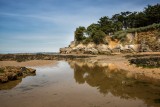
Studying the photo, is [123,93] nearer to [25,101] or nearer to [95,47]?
[25,101]

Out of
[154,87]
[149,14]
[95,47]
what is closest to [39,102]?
[154,87]

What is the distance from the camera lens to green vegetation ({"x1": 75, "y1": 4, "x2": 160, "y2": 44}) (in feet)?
199

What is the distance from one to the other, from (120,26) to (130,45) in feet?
71.6

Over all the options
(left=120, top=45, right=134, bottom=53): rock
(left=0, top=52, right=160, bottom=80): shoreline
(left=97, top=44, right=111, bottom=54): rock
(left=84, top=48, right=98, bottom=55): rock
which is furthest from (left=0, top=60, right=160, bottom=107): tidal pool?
(left=84, top=48, right=98, bottom=55): rock

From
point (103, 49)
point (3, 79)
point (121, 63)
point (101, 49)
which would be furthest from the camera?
point (101, 49)

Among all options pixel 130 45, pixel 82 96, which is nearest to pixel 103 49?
pixel 130 45

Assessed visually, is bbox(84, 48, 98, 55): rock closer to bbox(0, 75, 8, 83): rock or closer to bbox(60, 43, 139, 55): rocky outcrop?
bbox(60, 43, 139, 55): rocky outcrop

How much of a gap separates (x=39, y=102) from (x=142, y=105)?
5.08 metres

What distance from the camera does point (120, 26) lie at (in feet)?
247

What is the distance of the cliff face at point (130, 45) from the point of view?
51.4 meters

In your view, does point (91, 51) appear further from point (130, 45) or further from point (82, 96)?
point (82, 96)

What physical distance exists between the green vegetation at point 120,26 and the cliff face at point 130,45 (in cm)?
134

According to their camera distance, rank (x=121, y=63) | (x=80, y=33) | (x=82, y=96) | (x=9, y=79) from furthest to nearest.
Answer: (x=80, y=33) < (x=121, y=63) < (x=9, y=79) < (x=82, y=96)

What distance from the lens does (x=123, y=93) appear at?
11367 mm
